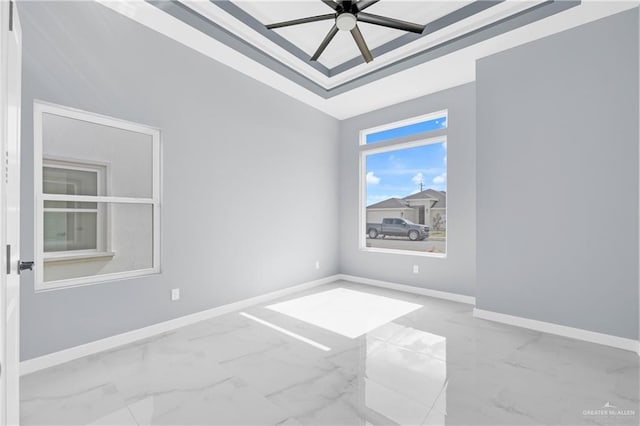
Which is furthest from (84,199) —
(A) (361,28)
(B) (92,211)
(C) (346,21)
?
(A) (361,28)

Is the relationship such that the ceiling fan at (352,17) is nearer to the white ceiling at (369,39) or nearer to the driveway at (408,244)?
the white ceiling at (369,39)

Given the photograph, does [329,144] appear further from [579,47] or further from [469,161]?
[579,47]

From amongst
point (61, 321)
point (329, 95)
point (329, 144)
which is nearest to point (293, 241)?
point (329, 144)

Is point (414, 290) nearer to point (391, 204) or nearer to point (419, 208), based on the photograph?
point (419, 208)

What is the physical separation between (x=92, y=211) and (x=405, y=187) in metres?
4.17

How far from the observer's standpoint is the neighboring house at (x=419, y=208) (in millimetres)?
4441

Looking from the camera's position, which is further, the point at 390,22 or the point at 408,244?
the point at 408,244

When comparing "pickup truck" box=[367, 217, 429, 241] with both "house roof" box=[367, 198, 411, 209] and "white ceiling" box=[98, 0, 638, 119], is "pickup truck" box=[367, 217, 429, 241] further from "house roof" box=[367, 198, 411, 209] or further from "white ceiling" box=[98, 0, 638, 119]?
"white ceiling" box=[98, 0, 638, 119]

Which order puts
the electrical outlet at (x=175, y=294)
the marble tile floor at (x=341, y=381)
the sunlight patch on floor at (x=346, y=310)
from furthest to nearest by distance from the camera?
the sunlight patch on floor at (x=346, y=310)
the electrical outlet at (x=175, y=294)
the marble tile floor at (x=341, y=381)

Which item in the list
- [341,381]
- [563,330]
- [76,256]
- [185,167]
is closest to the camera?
[341,381]

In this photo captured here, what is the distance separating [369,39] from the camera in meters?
3.65

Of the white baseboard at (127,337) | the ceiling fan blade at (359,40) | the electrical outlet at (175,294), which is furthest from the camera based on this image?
the electrical outlet at (175,294)

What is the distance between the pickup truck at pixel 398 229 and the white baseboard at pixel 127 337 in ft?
7.04

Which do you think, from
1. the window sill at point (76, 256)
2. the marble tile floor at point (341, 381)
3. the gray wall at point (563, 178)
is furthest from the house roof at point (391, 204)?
the window sill at point (76, 256)
